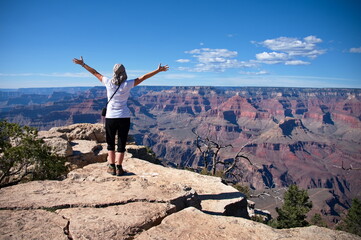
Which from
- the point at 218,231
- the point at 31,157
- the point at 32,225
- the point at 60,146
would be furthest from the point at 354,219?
the point at 32,225

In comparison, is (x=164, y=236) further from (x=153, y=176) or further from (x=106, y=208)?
(x=153, y=176)

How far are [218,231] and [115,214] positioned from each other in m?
1.62

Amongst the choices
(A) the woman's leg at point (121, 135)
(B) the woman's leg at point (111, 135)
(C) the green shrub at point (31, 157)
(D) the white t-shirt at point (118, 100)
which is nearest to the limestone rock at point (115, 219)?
(A) the woman's leg at point (121, 135)

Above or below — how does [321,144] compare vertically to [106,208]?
below

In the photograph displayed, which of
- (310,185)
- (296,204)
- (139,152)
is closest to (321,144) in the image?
(310,185)

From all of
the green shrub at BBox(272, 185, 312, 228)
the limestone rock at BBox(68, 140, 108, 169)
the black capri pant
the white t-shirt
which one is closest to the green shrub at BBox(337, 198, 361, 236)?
the green shrub at BBox(272, 185, 312, 228)

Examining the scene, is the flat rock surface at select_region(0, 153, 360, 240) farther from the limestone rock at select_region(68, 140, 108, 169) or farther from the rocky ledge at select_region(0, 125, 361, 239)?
the limestone rock at select_region(68, 140, 108, 169)

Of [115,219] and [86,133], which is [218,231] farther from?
[86,133]

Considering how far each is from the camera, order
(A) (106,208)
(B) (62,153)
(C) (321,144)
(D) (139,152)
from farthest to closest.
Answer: (C) (321,144) < (D) (139,152) < (B) (62,153) < (A) (106,208)

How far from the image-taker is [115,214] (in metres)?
3.56

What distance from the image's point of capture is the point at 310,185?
122 m

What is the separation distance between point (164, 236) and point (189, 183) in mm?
3359

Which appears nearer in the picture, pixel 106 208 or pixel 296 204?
pixel 106 208

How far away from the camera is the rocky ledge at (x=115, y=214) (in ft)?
10.2
